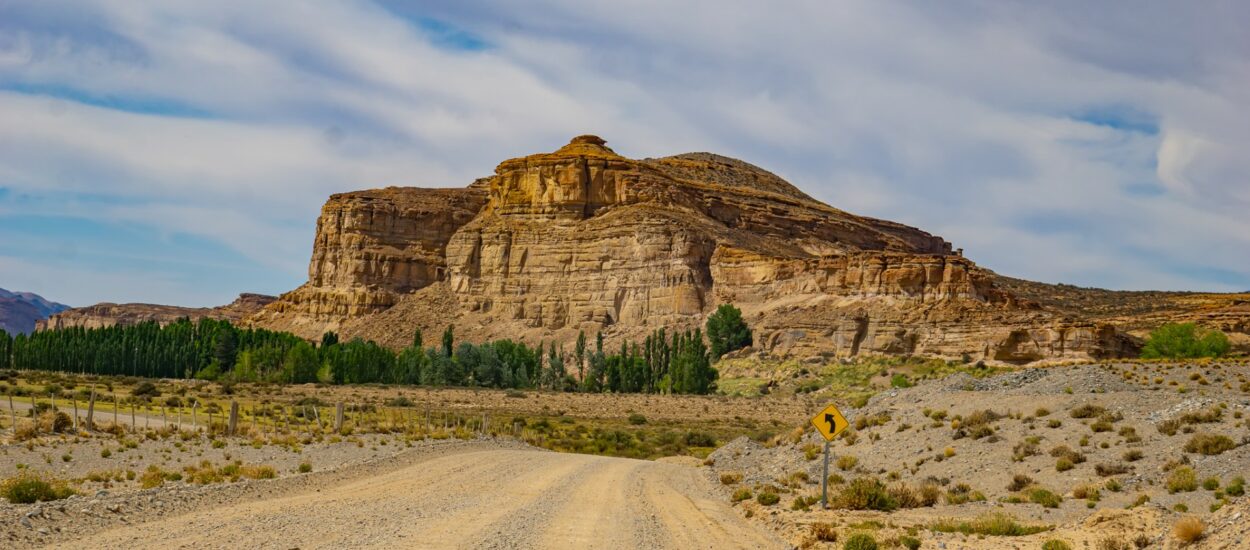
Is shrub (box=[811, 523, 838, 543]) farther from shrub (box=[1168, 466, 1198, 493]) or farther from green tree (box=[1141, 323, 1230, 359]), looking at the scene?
green tree (box=[1141, 323, 1230, 359])

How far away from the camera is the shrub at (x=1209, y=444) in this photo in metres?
19.4

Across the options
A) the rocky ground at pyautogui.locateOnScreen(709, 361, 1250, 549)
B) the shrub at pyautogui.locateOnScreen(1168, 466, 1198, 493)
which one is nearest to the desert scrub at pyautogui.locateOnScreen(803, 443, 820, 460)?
the rocky ground at pyautogui.locateOnScreen(709, 361, 1250, 549)

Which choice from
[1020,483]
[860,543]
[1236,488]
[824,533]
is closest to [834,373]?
[1020,483]

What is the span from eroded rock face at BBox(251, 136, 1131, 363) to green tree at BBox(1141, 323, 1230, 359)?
6.26 metres

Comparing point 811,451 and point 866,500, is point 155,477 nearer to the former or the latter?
point 866,500

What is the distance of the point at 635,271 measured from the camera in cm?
12419

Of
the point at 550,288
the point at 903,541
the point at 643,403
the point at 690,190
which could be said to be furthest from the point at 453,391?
the point at 903,541

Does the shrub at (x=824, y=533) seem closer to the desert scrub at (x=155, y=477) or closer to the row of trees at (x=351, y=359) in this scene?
the desert scrub at (x=155, y=477)

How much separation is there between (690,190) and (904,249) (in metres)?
47.7

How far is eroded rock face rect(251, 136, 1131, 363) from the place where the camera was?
311 ft

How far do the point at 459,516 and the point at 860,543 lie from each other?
6687mm

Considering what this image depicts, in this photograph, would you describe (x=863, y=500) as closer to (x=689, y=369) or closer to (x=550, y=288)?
(x=689, y=369)

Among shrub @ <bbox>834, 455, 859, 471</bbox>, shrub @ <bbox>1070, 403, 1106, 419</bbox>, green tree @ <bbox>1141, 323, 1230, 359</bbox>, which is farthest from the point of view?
green tree @ <bbox>1141, 323, 1230, 359</bbox>

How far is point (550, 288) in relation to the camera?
5128 inches
